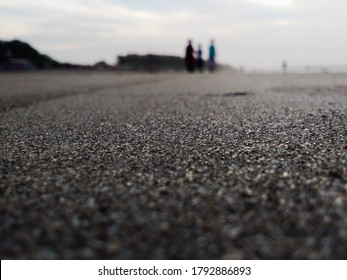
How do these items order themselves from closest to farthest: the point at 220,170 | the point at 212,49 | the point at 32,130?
the point at 220,170, the point at 32,130, the point at 212,49

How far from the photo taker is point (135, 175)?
1.49 m

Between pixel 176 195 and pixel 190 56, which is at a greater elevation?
pixel 190 56

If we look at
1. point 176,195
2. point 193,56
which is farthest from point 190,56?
point 176,195

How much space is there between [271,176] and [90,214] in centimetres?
67

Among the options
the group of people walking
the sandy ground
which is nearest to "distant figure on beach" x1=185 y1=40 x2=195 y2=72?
the group of people walking

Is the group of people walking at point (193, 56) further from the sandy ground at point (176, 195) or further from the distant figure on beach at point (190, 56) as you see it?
the sandy ground at point (176, 195)

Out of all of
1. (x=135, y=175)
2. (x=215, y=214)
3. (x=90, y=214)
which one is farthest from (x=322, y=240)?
(x=135, y=175)

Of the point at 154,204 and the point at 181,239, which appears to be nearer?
the point at 181,239

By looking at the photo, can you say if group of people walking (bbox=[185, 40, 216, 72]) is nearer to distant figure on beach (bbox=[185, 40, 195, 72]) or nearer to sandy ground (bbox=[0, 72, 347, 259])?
distant figure on beach (bbox=[185, 40, 195, 72])

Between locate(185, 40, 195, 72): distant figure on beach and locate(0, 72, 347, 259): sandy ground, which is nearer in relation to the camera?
locate(0, 72, 347, 259): sandy ground

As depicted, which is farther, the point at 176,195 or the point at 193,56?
the point at 193,56

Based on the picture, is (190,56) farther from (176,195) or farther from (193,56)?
(176,195)

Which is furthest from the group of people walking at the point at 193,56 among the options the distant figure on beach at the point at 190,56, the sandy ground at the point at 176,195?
the sandy ground at the point at 176,195

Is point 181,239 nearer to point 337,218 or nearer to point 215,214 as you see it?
point 215,214
